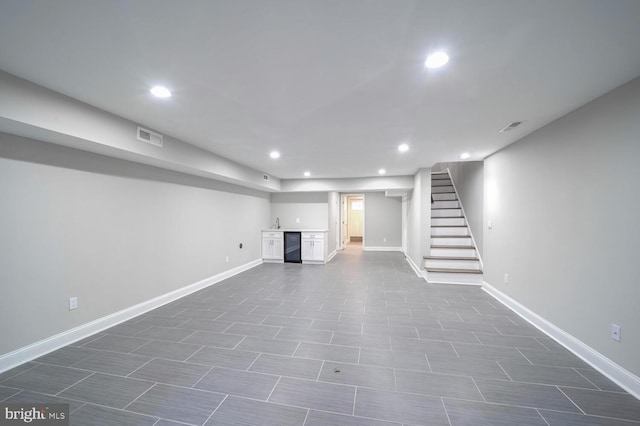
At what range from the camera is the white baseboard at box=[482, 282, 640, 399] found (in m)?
1.85

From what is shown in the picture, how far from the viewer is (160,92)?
2.04 meters

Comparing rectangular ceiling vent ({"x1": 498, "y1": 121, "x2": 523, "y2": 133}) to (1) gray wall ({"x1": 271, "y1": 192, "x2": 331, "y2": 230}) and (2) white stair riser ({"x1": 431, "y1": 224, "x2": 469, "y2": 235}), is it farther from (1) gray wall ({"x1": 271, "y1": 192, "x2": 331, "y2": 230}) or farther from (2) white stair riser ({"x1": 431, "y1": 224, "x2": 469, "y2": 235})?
(1) gray wall ({"x1": 271, "y1": 192, "x2": 331, "y2": 230})

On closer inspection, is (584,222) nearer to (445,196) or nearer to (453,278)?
(453,278)

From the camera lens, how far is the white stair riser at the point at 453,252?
5.11m

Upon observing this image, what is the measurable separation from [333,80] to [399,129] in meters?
1.34

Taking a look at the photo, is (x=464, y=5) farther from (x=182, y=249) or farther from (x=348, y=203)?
(x=348, y=203)

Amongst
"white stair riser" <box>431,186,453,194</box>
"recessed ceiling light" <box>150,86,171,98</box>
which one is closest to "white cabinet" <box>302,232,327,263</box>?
"white stair riser" <box>431,186,453,194</box>

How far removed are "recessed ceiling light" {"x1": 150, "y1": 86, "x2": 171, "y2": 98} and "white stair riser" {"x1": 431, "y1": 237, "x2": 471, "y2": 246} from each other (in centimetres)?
535

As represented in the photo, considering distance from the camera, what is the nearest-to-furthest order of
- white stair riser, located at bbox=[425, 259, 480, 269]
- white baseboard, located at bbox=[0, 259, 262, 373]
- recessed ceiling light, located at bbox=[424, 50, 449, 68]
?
1. recessed ceiling light, located at bbox=[424, 50, 449, 68]
2. white baseboard, located at bbox=[0, 259, 262, 373]
3. white stair riser, located at bbox=[425, 259, 480, 269]

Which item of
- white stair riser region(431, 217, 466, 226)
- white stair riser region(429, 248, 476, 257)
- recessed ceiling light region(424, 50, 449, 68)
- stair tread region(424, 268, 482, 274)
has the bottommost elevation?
stair tread region(424, 268, 482, 274)

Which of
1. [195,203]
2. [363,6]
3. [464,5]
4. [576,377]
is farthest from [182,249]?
[576,377]

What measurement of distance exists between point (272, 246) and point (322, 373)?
16.2 ft

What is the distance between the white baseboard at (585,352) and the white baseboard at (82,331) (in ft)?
16.0

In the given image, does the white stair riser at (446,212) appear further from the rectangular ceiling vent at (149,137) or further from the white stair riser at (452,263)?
the rectangular ceiling vent at (149,137)
